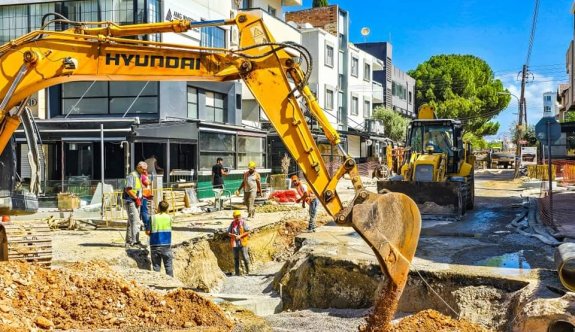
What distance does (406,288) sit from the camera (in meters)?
9.41

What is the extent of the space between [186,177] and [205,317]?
51.0 feet

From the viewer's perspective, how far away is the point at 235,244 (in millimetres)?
12523

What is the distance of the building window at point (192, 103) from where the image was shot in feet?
74.4

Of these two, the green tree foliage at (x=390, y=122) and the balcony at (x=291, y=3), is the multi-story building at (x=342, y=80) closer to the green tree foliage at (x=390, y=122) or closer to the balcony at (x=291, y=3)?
the green tree foliage at (x=390, y=122)

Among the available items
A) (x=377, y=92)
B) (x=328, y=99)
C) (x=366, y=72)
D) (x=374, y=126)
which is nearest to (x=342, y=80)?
(x=328, y=99)

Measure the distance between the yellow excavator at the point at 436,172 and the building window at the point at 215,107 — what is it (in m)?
10.0

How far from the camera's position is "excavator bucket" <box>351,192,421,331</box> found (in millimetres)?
6398

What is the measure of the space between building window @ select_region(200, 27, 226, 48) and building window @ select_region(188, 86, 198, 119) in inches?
93.7

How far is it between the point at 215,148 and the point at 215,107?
2.22m

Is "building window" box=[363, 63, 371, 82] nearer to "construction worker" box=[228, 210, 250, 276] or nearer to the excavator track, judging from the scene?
"construction worker" box=[228, 210, 250, 276]

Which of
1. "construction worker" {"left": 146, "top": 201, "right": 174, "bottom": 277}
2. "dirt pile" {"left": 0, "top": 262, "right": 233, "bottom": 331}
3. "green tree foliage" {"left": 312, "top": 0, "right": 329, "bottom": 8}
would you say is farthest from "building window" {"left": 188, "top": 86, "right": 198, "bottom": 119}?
"green tree foliage" {"left": 312, "top": 0, "right": 329, "bottom": 8}

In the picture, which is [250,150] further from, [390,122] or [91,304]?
[390,122]

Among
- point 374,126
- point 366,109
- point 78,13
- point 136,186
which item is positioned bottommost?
point 136,186

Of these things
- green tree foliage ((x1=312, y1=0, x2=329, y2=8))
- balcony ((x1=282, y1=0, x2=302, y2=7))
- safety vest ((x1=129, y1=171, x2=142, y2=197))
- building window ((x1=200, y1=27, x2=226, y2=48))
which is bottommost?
safety vest ((x1=129, y1=171, x2=142, y2=197))
